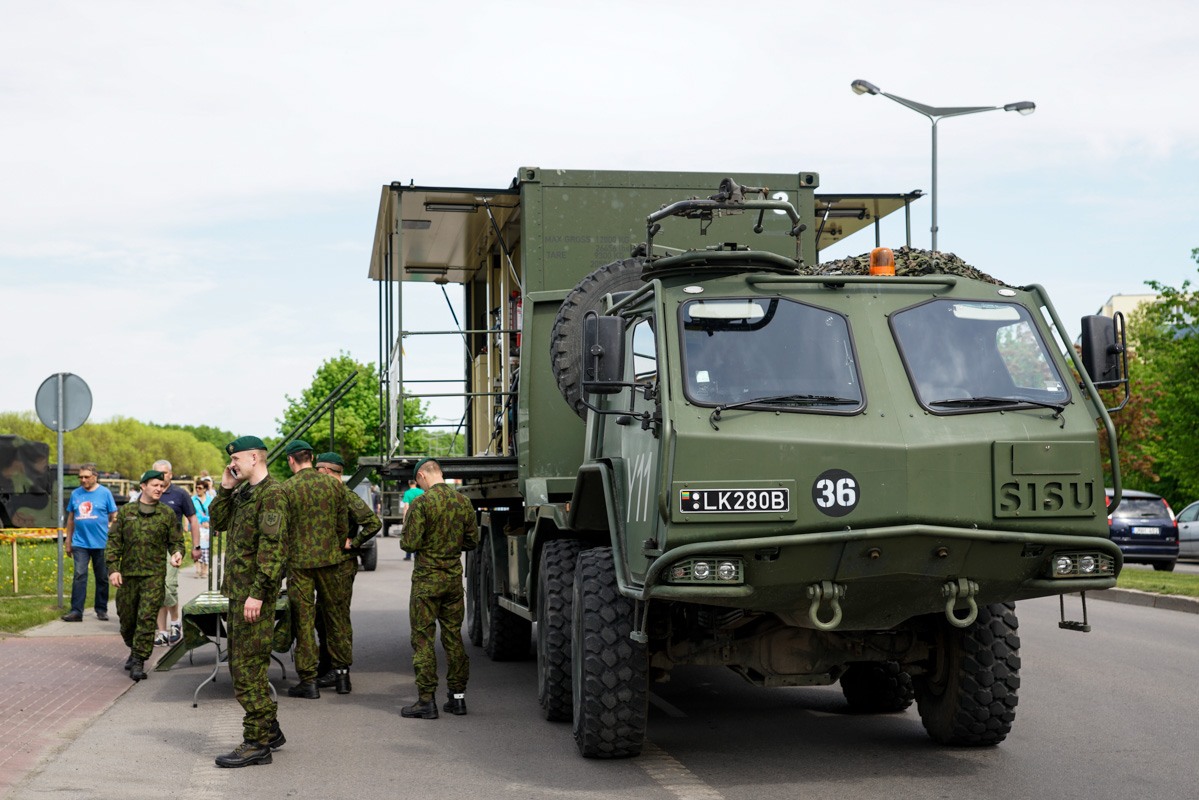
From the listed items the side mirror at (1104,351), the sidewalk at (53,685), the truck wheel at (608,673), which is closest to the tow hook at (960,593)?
the side mirror at (1104,351)

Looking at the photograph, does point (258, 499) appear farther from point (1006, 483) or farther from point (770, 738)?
point (1006, 483)

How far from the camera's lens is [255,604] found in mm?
7035

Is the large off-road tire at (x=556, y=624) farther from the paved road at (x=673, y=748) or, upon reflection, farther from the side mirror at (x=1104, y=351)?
the side mirror at (x=1104, y=351)

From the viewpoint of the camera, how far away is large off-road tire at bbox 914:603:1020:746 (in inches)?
272

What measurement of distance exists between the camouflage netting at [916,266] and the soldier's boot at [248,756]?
403 centimetres

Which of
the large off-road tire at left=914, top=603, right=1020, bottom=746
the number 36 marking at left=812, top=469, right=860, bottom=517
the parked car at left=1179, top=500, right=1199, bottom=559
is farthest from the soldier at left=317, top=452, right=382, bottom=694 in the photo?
the parked car at left=1179, top=500, right=1199, bottom=559

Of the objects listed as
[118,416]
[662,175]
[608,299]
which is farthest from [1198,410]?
[118,416]

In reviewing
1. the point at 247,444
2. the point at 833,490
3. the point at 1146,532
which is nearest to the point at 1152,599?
the point at 1146,532

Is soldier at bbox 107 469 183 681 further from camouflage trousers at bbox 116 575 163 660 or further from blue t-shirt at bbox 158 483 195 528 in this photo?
blue t-shirt at bbox 158 483 195 528

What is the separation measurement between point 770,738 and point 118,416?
379 ft

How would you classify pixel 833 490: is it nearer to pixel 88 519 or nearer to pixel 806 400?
pixel 806 400

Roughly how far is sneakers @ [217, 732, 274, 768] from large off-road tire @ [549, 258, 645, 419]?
109 inches

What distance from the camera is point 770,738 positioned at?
7.65 metres

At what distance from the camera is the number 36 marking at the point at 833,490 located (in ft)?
19.0
